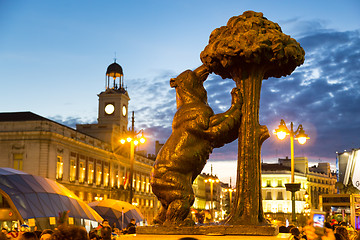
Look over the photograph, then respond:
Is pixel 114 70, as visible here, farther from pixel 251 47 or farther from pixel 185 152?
pixel 185 152

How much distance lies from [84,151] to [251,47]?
46.2 m

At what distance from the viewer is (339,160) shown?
6588 centimetres

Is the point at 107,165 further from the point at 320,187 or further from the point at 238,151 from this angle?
the point at 320,187

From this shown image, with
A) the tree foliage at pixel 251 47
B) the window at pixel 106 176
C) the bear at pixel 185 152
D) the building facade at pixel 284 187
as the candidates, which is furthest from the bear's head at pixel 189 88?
the building facade at pixel 284 187

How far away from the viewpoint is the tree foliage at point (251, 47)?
5988 mm

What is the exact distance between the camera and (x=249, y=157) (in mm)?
6027

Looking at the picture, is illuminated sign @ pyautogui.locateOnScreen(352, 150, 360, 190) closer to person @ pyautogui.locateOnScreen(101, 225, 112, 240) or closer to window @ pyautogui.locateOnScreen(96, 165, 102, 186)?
window @ pyautogui.locateOnScreen(96, 165, 102, 186)

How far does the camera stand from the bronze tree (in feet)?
19.5

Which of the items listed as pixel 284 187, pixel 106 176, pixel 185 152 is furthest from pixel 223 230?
pixel 284 187

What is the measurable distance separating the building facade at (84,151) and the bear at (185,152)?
25.2m

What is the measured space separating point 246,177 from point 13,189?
61.2 ft

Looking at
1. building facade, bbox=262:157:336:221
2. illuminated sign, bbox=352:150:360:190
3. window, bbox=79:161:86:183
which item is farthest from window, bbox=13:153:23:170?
building facade, bbox=262:157:336:221

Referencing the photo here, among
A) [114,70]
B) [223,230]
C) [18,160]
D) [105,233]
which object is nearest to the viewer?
[223,230]

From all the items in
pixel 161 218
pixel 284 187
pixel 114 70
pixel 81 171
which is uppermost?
pixel 114 70
